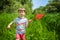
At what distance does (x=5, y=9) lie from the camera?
23.4 metres

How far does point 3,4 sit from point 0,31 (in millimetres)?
13586

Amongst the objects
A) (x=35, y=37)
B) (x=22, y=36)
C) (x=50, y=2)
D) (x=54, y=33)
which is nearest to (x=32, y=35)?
(x=35, y=37)

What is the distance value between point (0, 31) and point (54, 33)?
2.26 metres

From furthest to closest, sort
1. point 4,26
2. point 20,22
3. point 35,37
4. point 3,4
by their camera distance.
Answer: point 3,4 → point 4,26 → point 35,37 → point 20,22

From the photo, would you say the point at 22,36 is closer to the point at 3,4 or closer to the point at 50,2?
the point at 3,4

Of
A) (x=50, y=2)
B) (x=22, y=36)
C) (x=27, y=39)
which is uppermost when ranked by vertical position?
(x=22, y=36)

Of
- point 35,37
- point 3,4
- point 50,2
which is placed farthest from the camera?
point 50,2

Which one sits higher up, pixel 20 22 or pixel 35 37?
pixel 20 22

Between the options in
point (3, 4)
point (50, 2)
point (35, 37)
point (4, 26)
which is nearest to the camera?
point (35, 37)

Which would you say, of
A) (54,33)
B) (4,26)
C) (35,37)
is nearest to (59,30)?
(54,33)

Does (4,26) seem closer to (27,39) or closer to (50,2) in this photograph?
(27,39)

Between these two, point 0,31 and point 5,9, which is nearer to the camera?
point 0,31

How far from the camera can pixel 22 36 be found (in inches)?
269

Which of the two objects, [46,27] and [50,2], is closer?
[46,27]
